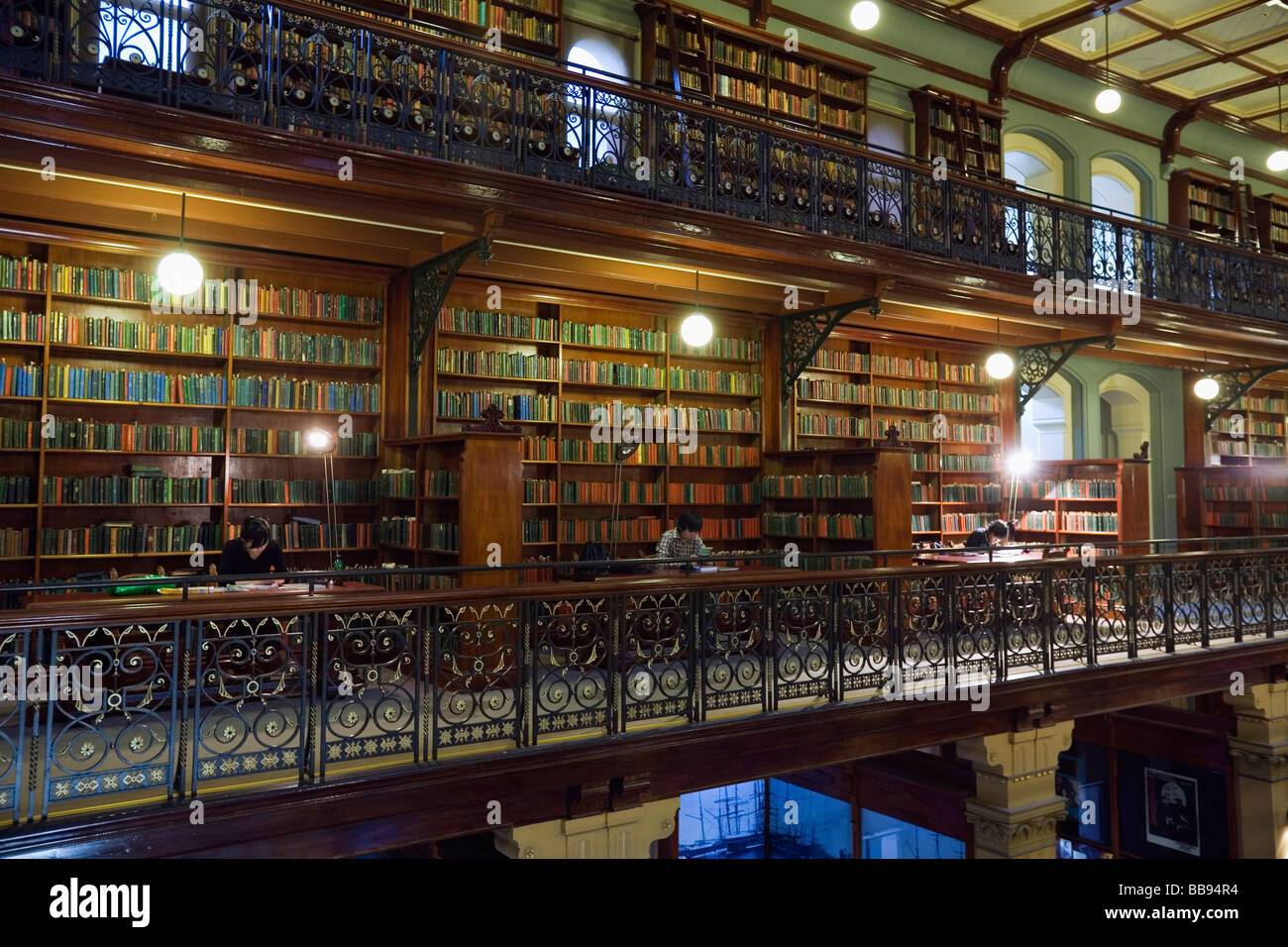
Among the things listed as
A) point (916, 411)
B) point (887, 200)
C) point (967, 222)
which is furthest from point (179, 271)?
point (916, 411)

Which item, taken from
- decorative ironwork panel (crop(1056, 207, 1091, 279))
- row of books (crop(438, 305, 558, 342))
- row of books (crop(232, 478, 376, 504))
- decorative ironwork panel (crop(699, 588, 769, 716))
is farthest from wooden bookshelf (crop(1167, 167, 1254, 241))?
row of books (crop(232, 478, 376, 504))

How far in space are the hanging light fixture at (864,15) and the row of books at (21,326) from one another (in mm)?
7329

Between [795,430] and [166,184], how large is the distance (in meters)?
5.38

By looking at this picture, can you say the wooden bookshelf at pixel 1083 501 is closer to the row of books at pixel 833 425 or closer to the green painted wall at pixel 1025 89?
the row of books at pixel 833 425

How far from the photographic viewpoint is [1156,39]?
32.5 ft

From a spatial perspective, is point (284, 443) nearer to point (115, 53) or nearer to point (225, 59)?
point (225, 59)

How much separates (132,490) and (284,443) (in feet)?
3.12

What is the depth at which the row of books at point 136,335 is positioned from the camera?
5.66 meters

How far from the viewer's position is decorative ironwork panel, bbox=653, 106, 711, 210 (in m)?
6.32

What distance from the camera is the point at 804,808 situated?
9195 millimetres

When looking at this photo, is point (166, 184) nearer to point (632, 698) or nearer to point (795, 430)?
point (632, 698)

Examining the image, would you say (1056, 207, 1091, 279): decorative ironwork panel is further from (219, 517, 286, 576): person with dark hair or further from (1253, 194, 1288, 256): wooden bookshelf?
(219, 517, 286, 576): person with dark hair

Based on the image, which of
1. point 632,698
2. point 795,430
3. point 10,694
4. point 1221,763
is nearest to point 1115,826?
point 1221,763

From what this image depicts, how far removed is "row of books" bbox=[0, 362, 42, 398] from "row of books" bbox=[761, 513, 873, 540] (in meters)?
5.45
